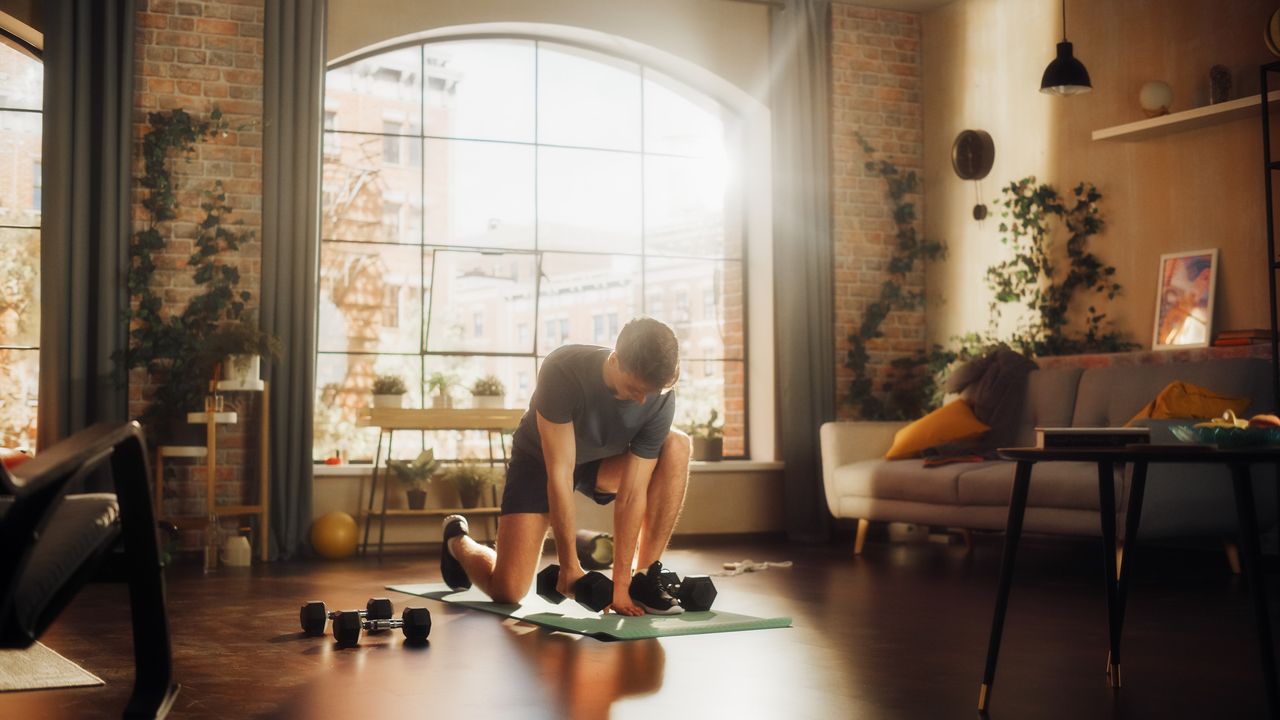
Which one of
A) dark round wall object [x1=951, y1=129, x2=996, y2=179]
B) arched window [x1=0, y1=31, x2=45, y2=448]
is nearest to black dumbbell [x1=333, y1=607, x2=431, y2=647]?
arched window [x1=0, y1=31, x2=45, y2=448]

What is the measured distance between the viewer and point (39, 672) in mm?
2988

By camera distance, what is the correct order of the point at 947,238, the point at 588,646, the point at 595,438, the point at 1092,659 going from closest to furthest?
1. the point at 1092,659
2. the point at 588,646
3. the point at 595,438
4. the point at 947,238

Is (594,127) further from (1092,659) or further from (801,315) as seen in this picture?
(1092,659)

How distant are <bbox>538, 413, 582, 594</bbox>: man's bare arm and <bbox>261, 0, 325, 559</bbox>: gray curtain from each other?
313cm

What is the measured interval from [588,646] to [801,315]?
444cm

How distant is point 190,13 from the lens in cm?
650

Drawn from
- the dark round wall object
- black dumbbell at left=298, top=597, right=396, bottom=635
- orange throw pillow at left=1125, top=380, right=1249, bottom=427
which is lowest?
black dumbbell at left=298, top=597, right=396, bottom=635

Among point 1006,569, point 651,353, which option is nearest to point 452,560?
point 651,353

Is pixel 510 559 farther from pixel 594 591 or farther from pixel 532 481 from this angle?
pixel 594 591

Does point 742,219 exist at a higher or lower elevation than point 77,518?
higher

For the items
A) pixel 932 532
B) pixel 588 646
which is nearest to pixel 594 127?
pixel 932 532

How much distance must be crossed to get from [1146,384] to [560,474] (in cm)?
313

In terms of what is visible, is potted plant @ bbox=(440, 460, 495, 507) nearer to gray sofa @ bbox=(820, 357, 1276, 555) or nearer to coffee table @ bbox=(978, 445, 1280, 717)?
gray sofa @ bbox=(820, 357, 1276, 555)

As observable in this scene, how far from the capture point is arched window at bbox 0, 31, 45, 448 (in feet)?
22.0
